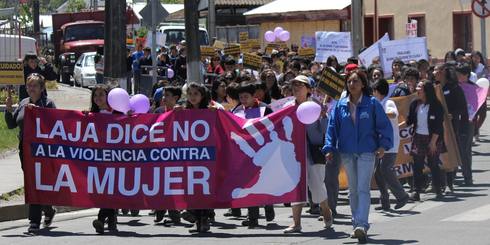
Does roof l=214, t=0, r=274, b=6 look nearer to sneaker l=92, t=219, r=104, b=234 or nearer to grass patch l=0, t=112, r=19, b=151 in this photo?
grass patch l=0, t=112, r=19, b=151

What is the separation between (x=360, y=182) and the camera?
39.3 feet

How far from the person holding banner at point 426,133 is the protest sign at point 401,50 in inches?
270

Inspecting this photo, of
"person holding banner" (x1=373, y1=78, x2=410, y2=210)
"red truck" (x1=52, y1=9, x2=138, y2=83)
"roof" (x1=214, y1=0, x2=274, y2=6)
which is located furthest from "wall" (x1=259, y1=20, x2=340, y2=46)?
"person holding banner" (x1=373, y1=78, x2=410, y2=210)

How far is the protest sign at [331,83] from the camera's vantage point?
14.4 metres

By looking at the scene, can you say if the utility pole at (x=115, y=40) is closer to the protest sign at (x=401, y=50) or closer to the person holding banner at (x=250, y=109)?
the protest sign at (x=401, y=50)

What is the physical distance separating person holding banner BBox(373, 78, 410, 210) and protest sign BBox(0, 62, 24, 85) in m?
7.79

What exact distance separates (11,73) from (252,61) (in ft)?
17.5

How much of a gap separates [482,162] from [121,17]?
645 cm

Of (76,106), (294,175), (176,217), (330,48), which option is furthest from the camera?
(76,106)

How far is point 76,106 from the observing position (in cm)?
3231

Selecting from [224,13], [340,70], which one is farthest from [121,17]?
[224,13]

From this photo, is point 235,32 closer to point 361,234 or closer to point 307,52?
point 307,52

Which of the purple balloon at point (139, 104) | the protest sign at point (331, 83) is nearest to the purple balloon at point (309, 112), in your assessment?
the protest sign at point (331, 83)

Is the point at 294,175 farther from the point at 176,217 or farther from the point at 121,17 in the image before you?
the point at 121,17
